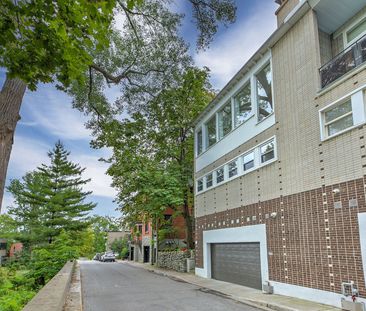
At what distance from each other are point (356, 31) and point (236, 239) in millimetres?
10247

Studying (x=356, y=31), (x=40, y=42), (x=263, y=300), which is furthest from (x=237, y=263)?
(x=40, y=42)

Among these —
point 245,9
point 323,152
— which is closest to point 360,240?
point 323,152

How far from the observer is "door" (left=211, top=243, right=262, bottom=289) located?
14.3m

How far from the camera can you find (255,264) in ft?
47.0

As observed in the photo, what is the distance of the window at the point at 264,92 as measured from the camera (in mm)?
14430

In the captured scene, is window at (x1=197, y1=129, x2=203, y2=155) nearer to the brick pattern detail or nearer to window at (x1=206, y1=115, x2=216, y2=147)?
window at (x1=206, y1=115, x2=216, y2=147)

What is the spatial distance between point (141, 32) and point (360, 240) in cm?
1022

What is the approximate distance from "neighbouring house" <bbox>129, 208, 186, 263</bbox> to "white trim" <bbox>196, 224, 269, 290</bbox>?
27.1 ft

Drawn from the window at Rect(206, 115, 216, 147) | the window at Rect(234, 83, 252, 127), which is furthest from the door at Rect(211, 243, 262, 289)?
the window at Rect(206, 115, 216, 147)

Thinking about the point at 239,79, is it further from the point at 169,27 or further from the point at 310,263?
the point at 310,263

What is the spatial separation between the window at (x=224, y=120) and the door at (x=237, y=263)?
6207 mm

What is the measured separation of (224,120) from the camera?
19.0 meters

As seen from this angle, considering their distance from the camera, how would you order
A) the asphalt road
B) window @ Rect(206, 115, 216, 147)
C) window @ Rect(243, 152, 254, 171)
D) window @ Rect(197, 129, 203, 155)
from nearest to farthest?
the asphalt road, window @ Rect(243, 152, 254, 171), window @ Rect(206, 115, 216, 147), window @ Rect(197, 129, 203, 155)

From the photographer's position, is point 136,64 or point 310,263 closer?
point 310,263
